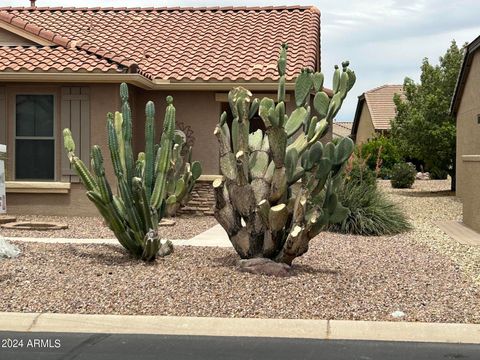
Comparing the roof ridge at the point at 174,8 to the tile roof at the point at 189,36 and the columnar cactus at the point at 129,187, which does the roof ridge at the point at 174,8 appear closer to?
the tile roof at the point at 189,36

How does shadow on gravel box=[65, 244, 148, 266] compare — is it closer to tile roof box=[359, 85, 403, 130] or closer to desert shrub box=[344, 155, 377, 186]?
desert shrub box=[344, 155, 377, 186]

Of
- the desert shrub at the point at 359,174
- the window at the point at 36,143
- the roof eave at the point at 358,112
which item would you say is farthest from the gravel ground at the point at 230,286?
the roof eave at the point at 358,112

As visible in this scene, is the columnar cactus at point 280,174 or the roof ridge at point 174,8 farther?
the roof ridge at point 174,8

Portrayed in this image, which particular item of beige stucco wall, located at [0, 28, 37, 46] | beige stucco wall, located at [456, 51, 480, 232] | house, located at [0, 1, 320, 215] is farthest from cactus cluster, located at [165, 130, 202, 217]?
beige stucco wall, located at [456, 51, 480, 232]

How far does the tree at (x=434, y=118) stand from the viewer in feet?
93.5

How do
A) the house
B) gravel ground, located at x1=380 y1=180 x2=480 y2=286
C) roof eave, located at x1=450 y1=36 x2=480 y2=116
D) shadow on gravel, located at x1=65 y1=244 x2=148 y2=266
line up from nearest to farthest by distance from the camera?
shadow on gravel, located at x1=65 y1=244 x2=148 y2=266, gravel ground, located at x1=380 y1=180 x2=480 y2=286, the house, roof eave, located at x1=450 y1=36 x2=480 y2=116

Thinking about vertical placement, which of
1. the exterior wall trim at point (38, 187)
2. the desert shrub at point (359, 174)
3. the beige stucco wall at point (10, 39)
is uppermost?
the beige stucco wall at point (10, 39)

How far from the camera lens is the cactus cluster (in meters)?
12.0

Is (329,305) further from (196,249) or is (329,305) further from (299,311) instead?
(196,249)

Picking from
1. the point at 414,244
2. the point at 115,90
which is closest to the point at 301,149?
the point at 414,244

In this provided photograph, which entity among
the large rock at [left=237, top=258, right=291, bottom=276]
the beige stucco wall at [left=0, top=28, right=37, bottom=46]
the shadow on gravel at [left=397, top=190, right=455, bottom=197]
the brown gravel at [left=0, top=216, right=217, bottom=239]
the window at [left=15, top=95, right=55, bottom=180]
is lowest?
the shadow on gravel at [left=397, top=190, right=455, bottom=197]

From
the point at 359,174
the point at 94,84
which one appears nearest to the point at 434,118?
the point at 359,174

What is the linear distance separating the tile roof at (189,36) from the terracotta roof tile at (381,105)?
27.4 m

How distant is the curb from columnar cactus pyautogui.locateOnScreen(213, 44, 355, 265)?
1.66m
